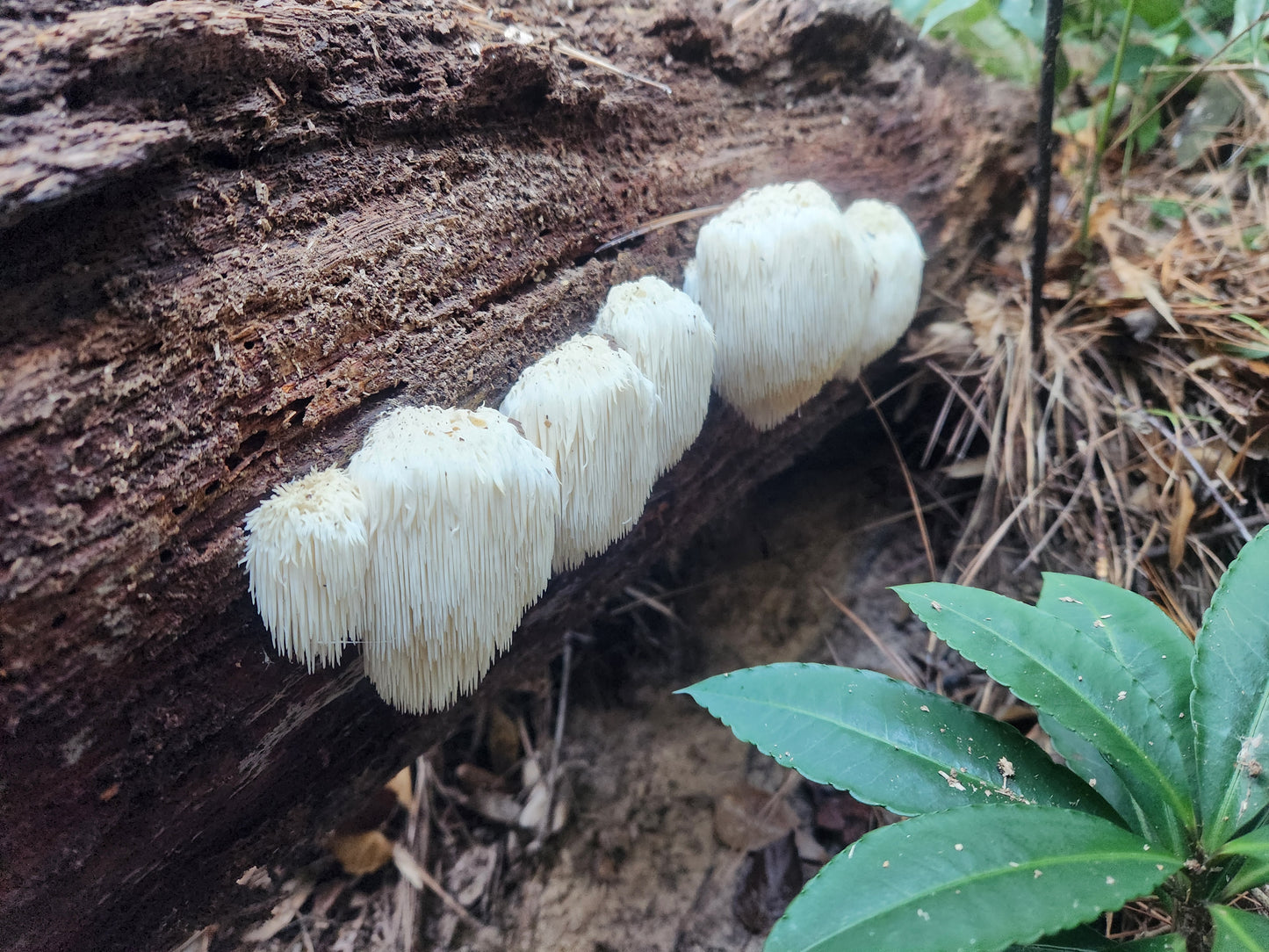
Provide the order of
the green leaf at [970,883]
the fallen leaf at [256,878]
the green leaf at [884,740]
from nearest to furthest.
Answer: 1. the green leaf at [970,883]
2. the green leaf at [884,740]
3. the fallen leaf at [256,878]

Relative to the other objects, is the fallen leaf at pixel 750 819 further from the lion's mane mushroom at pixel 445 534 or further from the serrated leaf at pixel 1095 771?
the lion's mane mushroom at pixel 445 534

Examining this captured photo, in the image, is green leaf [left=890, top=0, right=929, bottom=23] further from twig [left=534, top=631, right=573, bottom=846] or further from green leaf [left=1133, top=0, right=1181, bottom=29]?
twig [left=534, top=631, right=573, bottom=846]

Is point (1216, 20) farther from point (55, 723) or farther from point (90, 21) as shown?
point (55, 723)

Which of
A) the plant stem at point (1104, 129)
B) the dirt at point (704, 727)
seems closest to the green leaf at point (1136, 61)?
the plant stem at point (1104, 129)

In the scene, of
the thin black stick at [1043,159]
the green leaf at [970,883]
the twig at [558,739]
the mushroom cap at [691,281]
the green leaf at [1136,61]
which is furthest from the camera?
the green leaf at [1136,61]

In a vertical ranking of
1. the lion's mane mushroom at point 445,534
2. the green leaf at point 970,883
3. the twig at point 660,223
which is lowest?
the green leaf at point 970,883

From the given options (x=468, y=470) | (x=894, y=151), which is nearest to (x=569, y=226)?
(x=468, y=470)

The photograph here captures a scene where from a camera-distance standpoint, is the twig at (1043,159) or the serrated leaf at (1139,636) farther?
the twig at (1043,159)

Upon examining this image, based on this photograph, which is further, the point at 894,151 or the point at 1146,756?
the point at 894,151
